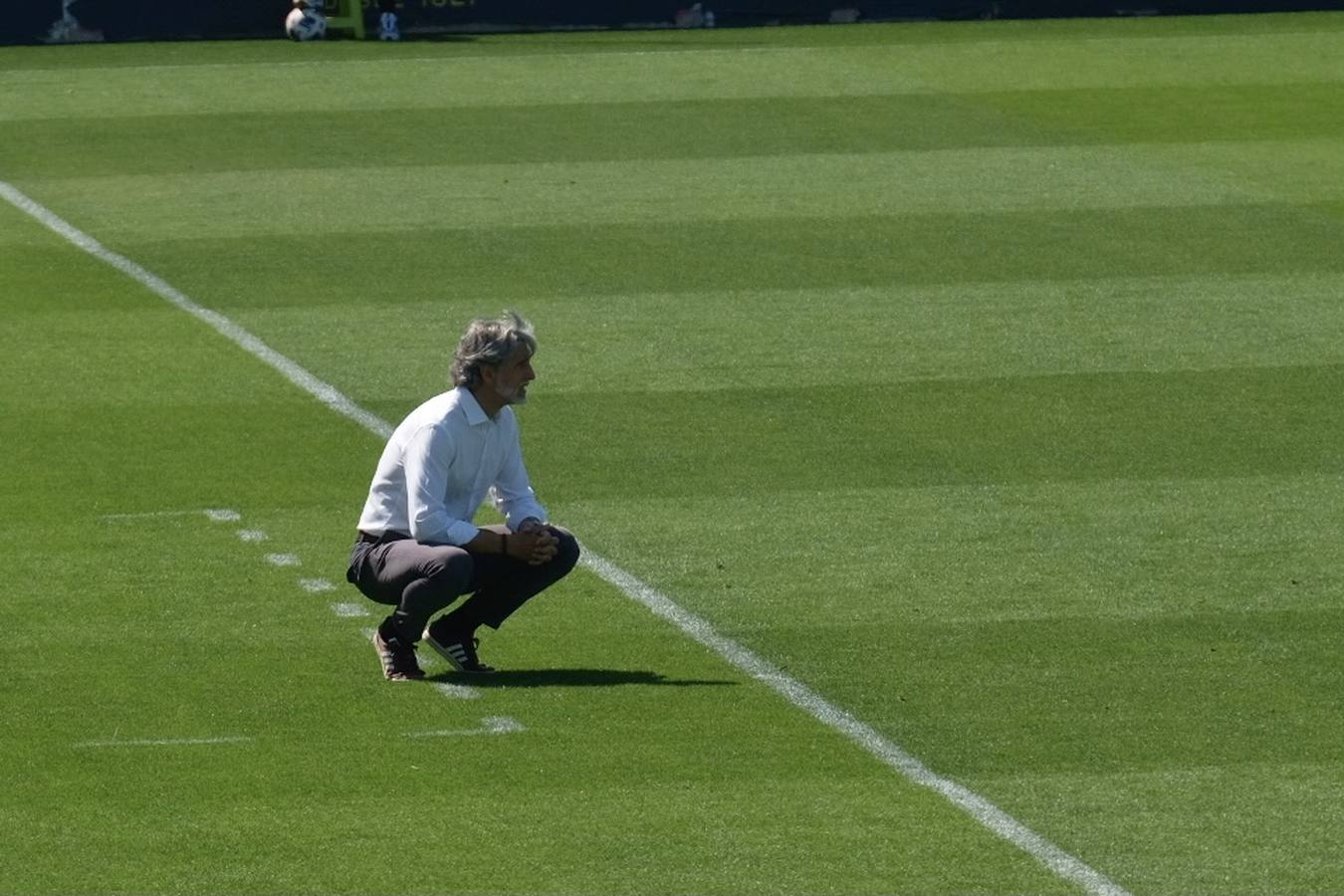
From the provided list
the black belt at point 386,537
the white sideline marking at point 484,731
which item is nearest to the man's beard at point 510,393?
the black belt at point 386,537

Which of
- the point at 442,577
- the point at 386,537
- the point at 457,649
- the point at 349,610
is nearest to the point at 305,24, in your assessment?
the point at 349,610

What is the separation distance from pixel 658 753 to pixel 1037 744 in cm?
127

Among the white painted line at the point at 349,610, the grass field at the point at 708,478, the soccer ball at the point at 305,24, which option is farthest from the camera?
the soccer ball at the point at 305,24

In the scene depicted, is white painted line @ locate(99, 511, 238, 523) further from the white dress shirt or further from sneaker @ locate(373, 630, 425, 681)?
sneaker @ locate(373, 630, 425, 681)

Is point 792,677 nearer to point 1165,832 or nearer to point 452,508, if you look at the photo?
point 452,508

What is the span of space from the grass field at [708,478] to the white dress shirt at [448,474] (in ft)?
1.97

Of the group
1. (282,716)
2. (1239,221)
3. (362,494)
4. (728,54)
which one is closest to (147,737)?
(282,716)

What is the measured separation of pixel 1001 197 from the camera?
21.4 m

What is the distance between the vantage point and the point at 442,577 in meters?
9.43

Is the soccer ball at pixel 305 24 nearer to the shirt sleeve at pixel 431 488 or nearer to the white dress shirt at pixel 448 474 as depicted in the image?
the white dress shirt at pixel 448 474

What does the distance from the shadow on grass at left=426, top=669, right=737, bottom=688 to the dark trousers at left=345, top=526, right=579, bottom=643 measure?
194mm

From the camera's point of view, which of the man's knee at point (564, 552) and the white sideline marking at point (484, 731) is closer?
the white sideline marking at point (484, 731)

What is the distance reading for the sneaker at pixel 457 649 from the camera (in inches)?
386

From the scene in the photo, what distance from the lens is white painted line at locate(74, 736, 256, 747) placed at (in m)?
8.98
